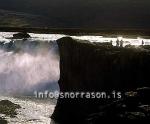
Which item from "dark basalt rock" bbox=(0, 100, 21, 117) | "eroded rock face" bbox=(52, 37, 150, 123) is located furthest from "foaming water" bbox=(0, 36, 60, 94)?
"eroded rock face" bbox=(52, 37, 150, 123)

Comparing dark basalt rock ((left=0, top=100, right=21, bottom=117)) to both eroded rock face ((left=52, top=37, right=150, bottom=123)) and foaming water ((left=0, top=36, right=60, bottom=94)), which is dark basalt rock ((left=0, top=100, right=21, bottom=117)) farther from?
foaming water ((left=0, top=36, right=60, bottom=94))

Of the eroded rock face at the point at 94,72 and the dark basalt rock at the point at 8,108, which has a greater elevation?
the eroded rock face at the point at 94,72

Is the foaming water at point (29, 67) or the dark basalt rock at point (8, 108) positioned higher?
the foaming water at point (29, 67)

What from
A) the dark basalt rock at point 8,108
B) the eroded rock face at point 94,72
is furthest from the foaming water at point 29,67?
the eroded rock face at point 94,72

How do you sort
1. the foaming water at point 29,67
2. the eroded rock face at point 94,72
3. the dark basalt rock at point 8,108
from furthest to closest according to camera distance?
1. the foaming water at point 29,67
2. the dark basalt rock at point 8,108
3. the eroded rock face at point 94,72

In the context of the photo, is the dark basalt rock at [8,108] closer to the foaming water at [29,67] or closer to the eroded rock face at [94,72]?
the eroded rock face at [94,72]

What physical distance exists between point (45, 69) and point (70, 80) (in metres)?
20.7

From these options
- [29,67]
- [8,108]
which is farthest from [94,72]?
[29,67]

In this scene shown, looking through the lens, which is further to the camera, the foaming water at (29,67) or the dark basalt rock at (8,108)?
the foaming water at (29,67)

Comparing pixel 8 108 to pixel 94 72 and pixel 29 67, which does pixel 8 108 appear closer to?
pixel 94 72

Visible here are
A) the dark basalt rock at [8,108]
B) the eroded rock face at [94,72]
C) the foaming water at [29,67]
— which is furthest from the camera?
the foaming water at [29,67]

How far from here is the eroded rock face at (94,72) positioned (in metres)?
33.4

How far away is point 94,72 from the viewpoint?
35688mm

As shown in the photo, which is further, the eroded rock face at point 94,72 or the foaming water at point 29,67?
the foaming water at point 29,67
